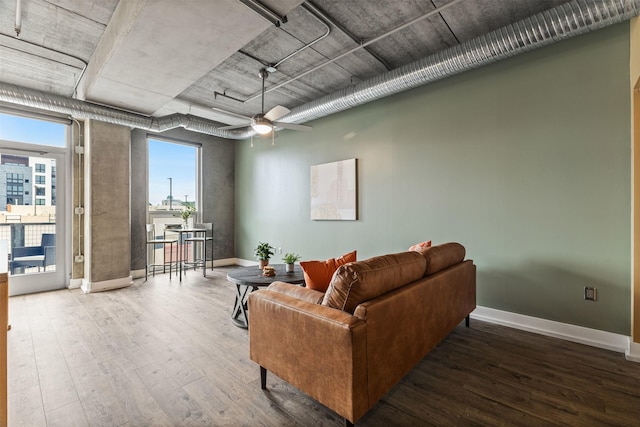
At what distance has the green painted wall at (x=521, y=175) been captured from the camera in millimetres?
2602

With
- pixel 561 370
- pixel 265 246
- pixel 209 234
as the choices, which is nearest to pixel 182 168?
pixel 209 234

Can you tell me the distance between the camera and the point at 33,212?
14.4 feet

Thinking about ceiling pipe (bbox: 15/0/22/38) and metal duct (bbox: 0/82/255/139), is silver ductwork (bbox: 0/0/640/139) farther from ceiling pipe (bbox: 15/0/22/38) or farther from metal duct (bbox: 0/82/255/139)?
ceiling pipe (bbox: 15/0/22/38)

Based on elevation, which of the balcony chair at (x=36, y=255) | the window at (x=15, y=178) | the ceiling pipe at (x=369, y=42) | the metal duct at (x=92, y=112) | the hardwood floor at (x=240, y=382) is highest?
the ceiling pipe at (x=369, y=42)

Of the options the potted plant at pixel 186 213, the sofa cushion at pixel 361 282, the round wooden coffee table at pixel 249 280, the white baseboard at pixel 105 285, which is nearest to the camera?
the sofa cushion at pixel 361 282

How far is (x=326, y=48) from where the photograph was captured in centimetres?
323

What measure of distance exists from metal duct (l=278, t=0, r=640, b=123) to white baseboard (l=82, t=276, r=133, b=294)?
183 inches

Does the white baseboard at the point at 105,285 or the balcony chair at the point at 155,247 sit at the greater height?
the balcony chair at the point at 155,247

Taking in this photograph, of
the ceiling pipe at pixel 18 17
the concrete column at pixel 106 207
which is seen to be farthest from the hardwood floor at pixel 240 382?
the ceiling pipe at pixel 18 17

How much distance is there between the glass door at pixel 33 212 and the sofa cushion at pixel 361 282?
5.03m

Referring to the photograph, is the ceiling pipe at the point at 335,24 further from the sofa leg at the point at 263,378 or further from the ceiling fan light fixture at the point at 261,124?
the sofa leg at the point at 263,378

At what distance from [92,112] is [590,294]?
245 inches

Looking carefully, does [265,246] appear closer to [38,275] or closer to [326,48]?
[326,48]

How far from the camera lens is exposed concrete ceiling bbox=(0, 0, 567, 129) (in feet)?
8.03
